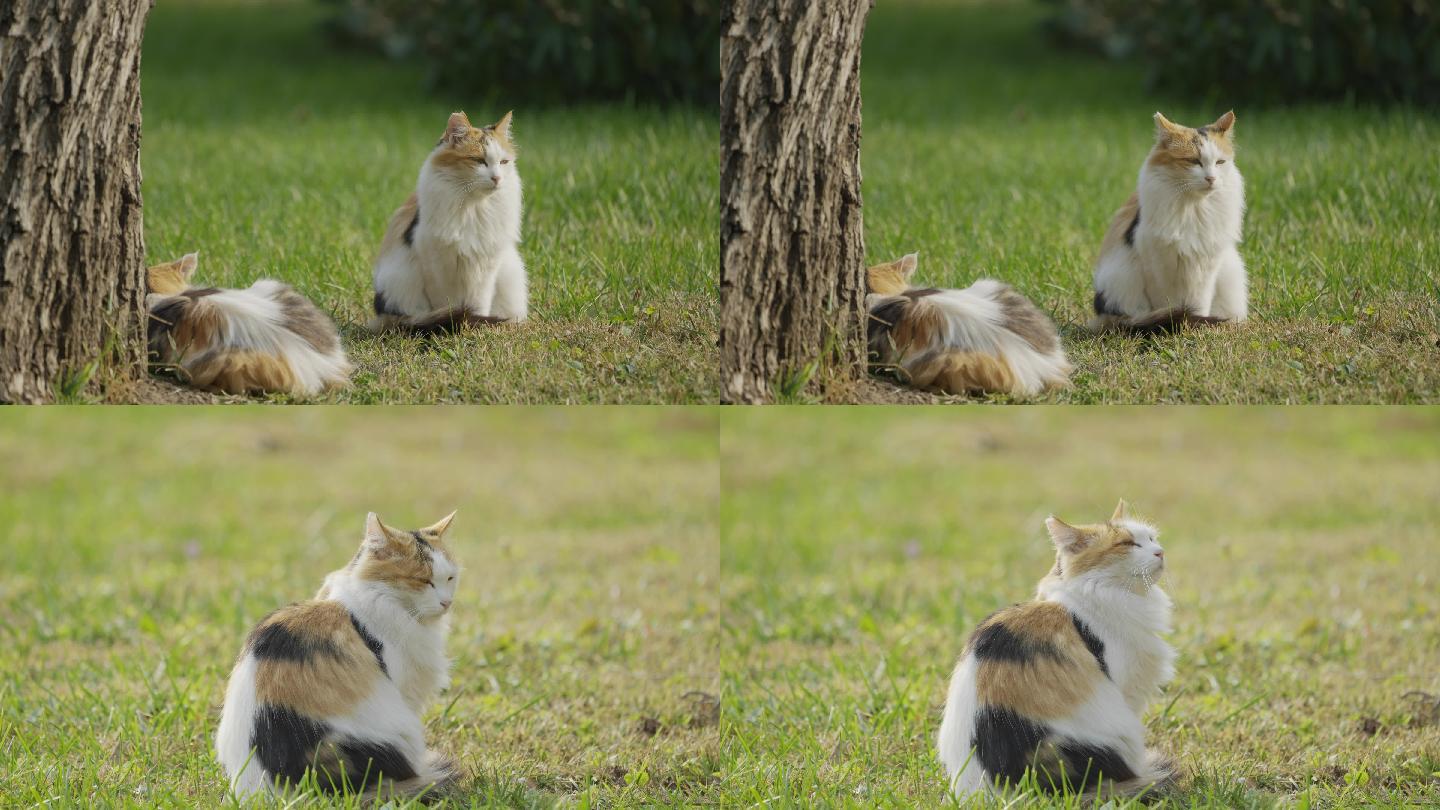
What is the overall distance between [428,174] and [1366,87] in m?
8.01

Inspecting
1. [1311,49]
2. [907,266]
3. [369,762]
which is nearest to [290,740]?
[369,762]

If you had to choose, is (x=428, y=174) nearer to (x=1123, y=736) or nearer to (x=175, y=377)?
(x=175, y=377)

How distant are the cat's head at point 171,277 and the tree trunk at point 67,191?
0.24 m

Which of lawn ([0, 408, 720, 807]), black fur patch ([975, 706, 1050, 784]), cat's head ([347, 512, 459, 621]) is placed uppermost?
cat's head ([347, 512, 459, 621])

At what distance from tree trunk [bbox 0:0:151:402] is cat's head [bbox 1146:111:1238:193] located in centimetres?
335

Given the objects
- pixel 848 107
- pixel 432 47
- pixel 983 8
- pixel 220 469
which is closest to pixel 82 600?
pixel 220 469

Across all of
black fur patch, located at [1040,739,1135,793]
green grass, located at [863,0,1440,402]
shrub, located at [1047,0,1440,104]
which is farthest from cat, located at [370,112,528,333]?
shrub, located at [1047,0,1440,104]

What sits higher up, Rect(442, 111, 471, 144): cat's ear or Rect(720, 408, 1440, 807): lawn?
Rect(442, 111, 471, 144): cat's ear

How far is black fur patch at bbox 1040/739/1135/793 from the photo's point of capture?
359cm

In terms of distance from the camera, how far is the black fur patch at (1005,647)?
363cm

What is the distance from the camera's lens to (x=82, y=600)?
5.95 metres

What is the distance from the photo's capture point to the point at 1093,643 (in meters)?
3.69

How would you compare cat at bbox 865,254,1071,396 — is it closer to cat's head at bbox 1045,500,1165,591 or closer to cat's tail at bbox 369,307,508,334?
cat's head at bbox 1045,500,1165,591

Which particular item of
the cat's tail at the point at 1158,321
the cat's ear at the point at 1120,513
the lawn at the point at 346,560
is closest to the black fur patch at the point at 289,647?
the lawn at the point at 346,560
